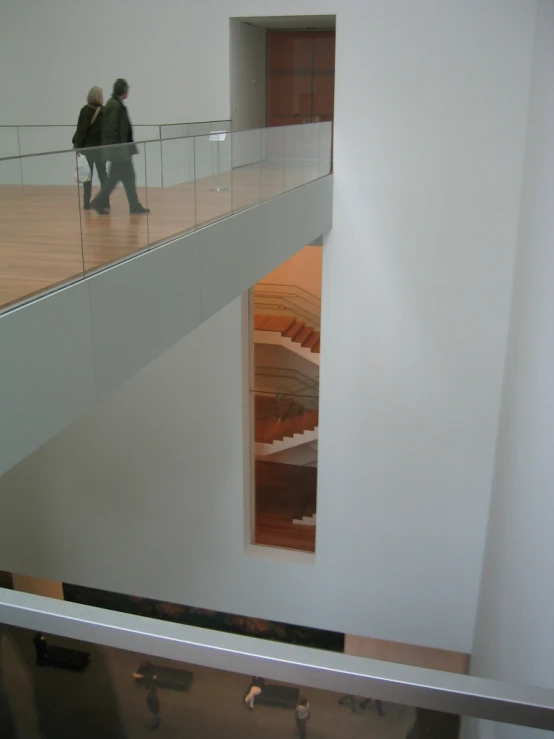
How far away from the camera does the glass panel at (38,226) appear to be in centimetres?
338

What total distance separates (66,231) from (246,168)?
2.90 m

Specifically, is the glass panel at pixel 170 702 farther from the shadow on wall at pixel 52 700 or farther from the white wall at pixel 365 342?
the white wall at pixel 365 342

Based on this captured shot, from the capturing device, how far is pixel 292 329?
979 centimetres

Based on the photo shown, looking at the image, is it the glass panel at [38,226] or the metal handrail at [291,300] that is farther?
the metal handrail at [291,300]

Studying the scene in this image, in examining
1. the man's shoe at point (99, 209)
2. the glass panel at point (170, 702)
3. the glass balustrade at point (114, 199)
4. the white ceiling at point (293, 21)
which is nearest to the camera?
the glass panel at point (170, 702)

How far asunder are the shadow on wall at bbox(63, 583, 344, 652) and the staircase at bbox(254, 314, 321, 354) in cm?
406

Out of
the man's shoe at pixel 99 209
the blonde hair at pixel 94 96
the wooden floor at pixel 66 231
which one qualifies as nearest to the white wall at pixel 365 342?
the blonde hair at pixel 94 96

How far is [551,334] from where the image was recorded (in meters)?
5.95

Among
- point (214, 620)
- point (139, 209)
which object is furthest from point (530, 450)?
point (214, 620)

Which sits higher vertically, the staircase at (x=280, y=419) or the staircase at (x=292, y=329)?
the staircase at (x=292, y=329)

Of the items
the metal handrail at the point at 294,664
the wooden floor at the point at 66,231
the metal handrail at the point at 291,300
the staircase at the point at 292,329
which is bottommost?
the staircase at the point at 292,329

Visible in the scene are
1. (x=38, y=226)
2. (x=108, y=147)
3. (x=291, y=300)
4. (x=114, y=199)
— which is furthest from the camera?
(x=291, y=300)

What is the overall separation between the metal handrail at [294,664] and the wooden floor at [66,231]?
178cm

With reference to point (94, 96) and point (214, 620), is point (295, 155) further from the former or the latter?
point (214, 620)
